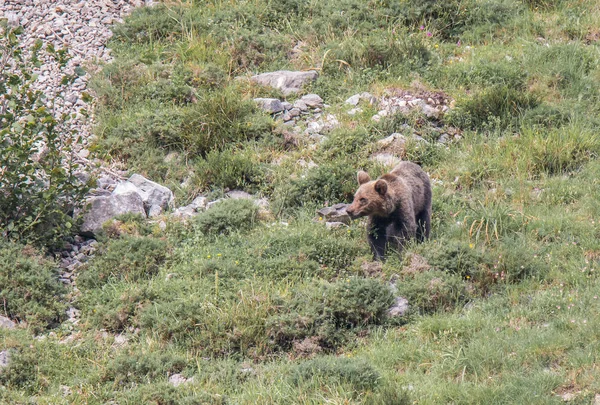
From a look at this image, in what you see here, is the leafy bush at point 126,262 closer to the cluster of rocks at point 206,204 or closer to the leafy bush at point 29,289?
the leafy bush at point 29,289

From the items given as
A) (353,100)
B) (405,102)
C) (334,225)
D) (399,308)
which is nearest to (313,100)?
(353,100)

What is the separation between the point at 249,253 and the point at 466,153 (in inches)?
137

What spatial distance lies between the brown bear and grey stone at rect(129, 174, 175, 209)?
2736 millimetres

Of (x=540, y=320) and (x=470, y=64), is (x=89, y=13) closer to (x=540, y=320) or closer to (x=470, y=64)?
(x=470, y=64)

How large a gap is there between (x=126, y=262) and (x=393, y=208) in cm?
300

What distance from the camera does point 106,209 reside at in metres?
10.6

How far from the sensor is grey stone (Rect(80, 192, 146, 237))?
10.5 metres

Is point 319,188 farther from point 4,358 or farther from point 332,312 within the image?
point 4,358

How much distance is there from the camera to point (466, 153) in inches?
454

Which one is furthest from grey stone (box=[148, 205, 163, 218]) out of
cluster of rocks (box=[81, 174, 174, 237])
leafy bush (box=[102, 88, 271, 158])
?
leafy bush (box=[102, 88, 271, 158])

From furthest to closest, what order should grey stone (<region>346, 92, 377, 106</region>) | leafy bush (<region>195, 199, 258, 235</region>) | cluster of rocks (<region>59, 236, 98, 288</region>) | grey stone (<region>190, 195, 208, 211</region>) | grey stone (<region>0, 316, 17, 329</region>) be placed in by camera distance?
grey stone (<region>346, 92, 377, 106</region>) → grey stone (<region>190, 195, 208, 211</region>) → leafy bush (<region>195, 199, 258, 235</region>) → cluster of rocks (<region>59, 236, 98, 288</region>) → grey stone (<region>0, 316, 17, 329</region>)

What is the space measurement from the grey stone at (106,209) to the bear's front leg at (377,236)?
2924 mm

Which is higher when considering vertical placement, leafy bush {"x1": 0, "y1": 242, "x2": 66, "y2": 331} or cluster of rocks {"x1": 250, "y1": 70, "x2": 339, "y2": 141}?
cluster of rocks {"x1": 250, "y1": 70, "x2": 339, "y2": 141}

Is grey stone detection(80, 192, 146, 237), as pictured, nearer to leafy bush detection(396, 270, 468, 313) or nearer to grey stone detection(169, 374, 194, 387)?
grey stone detection(169, 374, 194, 387)
